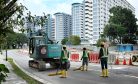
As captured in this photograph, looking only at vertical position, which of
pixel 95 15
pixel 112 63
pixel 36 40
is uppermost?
pixel 95 15

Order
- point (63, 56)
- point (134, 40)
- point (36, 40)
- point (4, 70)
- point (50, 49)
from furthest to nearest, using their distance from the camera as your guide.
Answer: point (134, 40), point (36, 40), point (50, 49), point (63, 56), point (4, 70)

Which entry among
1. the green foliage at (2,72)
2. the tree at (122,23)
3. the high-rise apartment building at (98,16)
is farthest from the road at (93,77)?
the high-rise apartment building at (98,16)

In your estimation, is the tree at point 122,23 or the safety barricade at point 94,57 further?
the tree at point 122,23

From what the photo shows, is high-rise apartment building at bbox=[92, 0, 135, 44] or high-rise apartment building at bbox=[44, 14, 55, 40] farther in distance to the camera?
high-rise apartment building at bbox=[92, 0, 135, 44]

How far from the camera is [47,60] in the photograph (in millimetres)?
26766

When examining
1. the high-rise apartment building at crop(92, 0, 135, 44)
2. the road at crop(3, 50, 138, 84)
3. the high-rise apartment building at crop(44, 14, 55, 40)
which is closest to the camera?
the high-rise apartment building at crop(44, 14, 55, 40)

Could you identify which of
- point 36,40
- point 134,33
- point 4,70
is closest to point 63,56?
point 36,40

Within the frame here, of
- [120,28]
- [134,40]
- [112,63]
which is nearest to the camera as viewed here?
[112,63]

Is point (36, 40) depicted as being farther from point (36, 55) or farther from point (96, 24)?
point (96, 24)

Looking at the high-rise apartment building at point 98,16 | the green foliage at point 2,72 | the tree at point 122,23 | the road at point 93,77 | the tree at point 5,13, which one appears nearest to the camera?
the green foliage at point 2,72

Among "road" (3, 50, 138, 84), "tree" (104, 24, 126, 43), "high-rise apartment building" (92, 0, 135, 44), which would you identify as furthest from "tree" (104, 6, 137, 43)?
"road" (3, 50, 138, 84)

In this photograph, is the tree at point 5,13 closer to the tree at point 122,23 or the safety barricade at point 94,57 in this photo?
the safety barricade at point 94,57

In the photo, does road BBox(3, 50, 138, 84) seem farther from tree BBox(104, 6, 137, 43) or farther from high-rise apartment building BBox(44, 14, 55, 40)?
tree BBox(104, 6, 137, 43)

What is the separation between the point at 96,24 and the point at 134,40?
75891 mm
